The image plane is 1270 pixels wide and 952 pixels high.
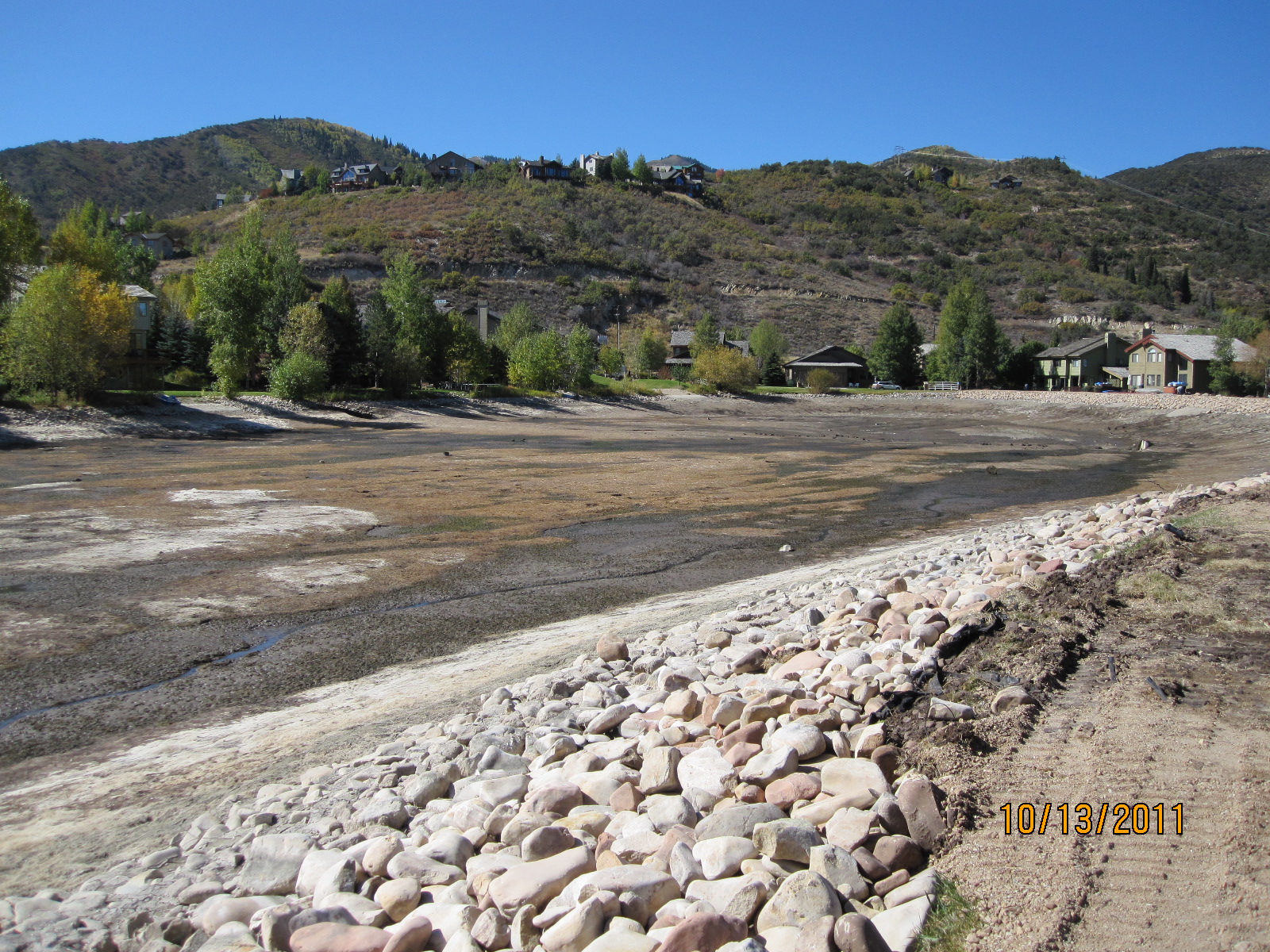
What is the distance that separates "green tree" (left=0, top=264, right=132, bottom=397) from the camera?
45.8 metres

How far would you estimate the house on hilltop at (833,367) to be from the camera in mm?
99688

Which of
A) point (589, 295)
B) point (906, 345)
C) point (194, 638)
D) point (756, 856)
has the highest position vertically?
point (589, 295)

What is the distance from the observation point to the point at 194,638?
386 inches

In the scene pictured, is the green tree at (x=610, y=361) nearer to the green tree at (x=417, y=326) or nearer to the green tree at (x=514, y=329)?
the green tree at (x=514, y=329)

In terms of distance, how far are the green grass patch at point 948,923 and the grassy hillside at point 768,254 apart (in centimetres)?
11403

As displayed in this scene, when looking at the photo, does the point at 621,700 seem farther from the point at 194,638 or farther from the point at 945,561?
the point at 945,561

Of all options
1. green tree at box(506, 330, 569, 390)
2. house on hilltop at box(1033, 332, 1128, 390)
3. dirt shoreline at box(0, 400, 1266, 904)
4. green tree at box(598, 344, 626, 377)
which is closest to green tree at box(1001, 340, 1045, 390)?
house on hilltop at box(1033, 332, 1128, 390)

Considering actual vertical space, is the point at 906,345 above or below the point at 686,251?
below

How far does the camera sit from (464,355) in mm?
73500

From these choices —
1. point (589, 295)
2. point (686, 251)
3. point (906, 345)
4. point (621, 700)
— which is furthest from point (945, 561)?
point (686, 251)

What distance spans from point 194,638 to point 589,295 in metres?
115

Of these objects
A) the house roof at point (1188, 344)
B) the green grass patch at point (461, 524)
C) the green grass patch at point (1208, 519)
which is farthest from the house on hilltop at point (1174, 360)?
the green grass patch at point (461, 524)

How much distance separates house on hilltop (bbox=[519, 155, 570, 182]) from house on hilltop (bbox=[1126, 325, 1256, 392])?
121071 millimetres

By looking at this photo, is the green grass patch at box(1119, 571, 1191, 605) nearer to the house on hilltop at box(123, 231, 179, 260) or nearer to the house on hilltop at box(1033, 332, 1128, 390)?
the house on hilltop at box(1033, 332, 1128, 390)
